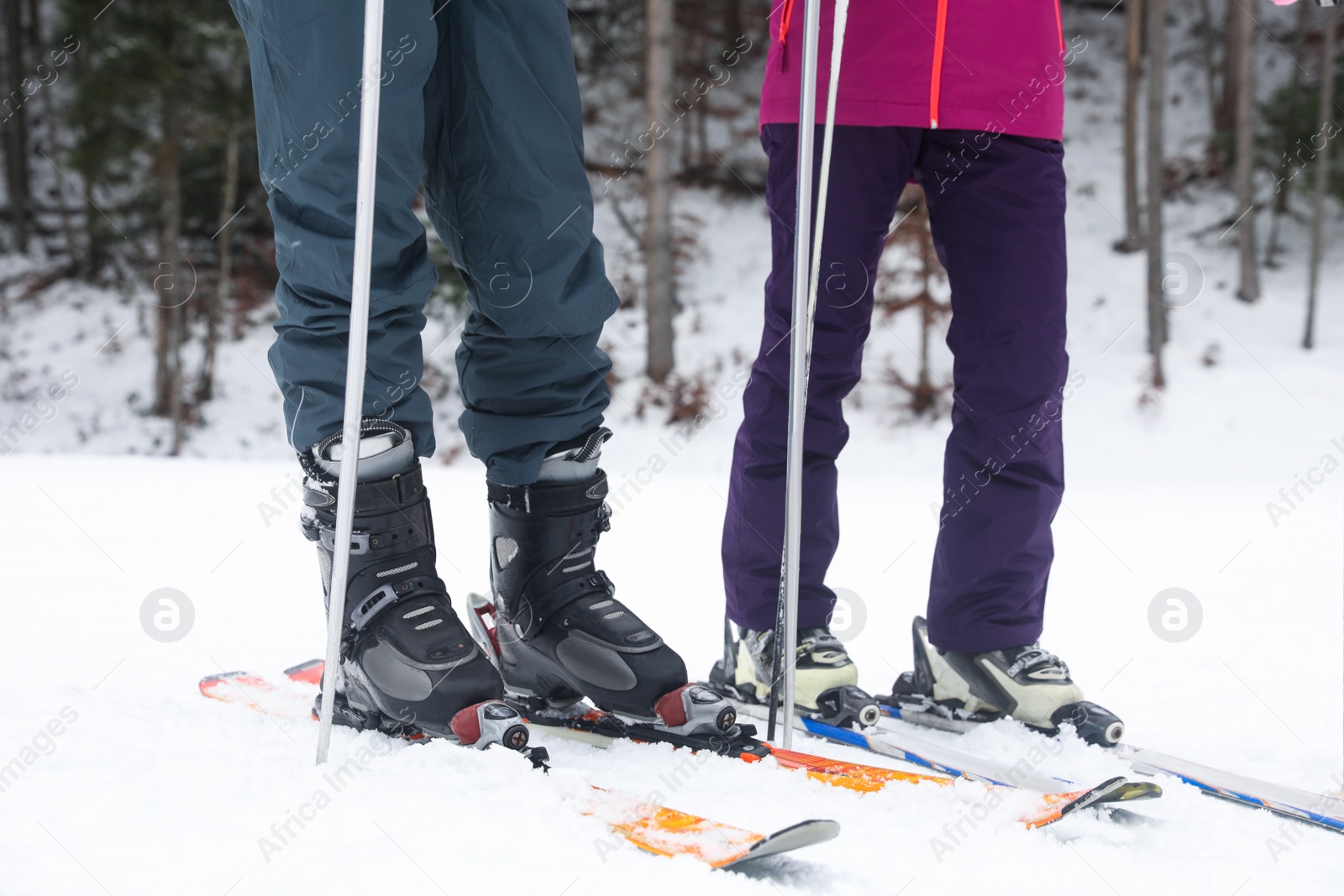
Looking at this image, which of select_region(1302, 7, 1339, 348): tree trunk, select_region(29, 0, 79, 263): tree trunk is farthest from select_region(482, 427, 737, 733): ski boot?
select_region(29, 0, 79, 263): tree trunk

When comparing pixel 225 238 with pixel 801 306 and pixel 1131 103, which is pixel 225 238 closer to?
pixel 1131 103

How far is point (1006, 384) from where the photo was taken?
1.77 m

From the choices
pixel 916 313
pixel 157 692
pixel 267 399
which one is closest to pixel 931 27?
pixel 157 692

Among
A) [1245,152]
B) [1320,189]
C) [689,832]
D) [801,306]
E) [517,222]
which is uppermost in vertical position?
[1245,152]

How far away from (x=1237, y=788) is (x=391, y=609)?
1.23m

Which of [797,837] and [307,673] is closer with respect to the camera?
[797,837]

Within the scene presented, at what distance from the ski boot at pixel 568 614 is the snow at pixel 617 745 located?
0.11m

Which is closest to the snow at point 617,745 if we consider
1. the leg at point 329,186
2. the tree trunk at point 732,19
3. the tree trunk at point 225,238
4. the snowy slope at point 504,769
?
the snowy slope at point 504,769

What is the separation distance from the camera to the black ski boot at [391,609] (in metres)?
1.36

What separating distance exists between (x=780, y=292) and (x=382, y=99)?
80 cm

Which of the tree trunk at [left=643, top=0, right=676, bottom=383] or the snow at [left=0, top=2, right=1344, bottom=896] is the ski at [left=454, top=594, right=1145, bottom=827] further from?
the tree trunk at [left=643, top=0, right=676, bottom=383]

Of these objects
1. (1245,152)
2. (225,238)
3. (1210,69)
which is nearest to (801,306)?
(1245,152)

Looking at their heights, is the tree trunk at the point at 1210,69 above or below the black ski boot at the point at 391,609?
above

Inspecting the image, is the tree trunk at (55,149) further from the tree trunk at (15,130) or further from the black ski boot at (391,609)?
the black ski boot at (391,609)
